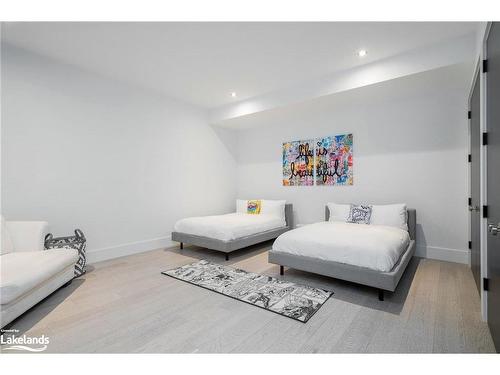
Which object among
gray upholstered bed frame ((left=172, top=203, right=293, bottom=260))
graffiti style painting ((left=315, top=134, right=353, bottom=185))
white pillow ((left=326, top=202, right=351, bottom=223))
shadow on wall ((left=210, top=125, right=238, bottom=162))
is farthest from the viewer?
shadow on wall ((left=210, top=125, right=238, bottom=162))

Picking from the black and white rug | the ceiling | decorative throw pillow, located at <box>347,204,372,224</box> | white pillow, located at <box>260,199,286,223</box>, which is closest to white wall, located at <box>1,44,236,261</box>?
the ceiling

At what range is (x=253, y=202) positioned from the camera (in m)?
5.19

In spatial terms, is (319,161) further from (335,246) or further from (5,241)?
(5,241)

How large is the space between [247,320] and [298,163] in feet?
11.5

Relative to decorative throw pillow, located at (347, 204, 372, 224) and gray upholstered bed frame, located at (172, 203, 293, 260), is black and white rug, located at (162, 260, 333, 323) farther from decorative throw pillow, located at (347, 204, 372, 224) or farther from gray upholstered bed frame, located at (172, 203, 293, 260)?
decorative throw pillow, located at (347, 204, 372, 224)

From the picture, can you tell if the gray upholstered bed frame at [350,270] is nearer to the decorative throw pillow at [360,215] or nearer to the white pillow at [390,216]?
the white pillow at [390,216]

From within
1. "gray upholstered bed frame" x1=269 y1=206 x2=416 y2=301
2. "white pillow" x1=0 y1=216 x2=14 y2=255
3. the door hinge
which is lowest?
"gray upholstered bed frame" x1=269 y1=206 x2=416 y2=301

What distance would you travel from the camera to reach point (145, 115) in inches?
169

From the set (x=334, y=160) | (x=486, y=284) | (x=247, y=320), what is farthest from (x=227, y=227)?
(x=486, y=284)

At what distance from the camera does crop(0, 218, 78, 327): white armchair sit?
74.4 inches

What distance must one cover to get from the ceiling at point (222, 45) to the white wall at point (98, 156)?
385 millimetres

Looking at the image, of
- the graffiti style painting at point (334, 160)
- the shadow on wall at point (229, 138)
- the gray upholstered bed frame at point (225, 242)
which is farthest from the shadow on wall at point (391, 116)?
the gray upholstered bed frame at point (225, 242)

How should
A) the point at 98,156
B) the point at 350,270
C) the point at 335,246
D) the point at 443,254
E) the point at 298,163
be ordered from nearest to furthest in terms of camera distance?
the point at 350,270 → the point at 335,246 → the point at 443,254 → the point at 98,156 → the point at 298,163

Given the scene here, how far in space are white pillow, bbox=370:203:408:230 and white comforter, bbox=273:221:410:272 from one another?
0.40m
